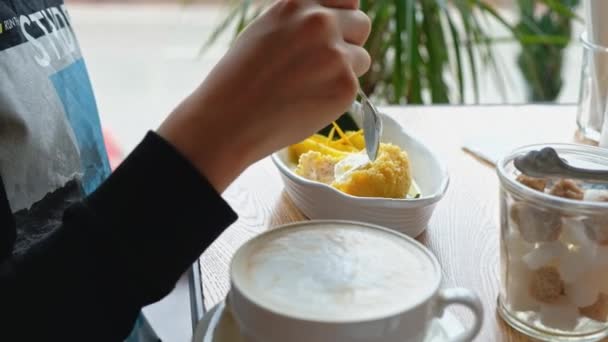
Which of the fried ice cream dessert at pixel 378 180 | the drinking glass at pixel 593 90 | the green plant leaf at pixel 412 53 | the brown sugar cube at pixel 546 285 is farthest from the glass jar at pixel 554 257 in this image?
the green plant leaf at pixel 412 53

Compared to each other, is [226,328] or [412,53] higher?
[226,328]

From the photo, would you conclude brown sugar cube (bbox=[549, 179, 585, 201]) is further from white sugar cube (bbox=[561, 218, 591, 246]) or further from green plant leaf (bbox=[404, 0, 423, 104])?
green plant leaf (bbox=[404, 0, 423, 104])

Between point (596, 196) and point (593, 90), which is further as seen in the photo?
point (593, 90)

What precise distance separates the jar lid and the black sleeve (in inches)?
7.3

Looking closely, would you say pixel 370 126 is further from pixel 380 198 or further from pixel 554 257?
pixel 554 257

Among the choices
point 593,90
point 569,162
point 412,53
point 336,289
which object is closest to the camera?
point 336,289

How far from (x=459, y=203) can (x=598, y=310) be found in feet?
0.71

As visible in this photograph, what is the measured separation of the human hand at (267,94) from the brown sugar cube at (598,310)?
0.20 meters

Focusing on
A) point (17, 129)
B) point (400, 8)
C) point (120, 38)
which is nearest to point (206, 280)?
point (17, 129)

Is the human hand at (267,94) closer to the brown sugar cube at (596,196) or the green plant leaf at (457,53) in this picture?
the brown sugar cube at (596,196)

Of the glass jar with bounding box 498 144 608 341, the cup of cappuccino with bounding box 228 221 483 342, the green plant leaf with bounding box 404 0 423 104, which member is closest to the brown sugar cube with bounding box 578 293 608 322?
the glass jar with bounding box 498 144 608 341

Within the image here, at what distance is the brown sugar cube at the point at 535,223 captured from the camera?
0.45 meters

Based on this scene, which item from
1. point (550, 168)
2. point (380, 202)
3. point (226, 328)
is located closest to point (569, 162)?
point (550, 168)

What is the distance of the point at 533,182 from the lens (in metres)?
0.48
